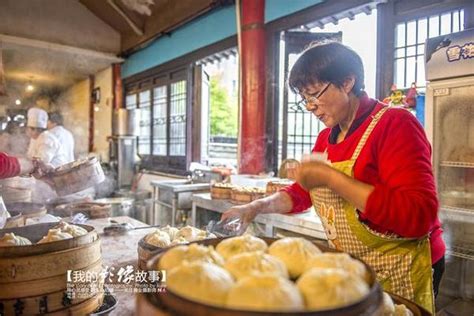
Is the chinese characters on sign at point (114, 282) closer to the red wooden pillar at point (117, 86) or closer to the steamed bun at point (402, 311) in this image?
the steamed bun at point (402, 311)

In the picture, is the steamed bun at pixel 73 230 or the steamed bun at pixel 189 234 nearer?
the steamed bun at pixel 73 230

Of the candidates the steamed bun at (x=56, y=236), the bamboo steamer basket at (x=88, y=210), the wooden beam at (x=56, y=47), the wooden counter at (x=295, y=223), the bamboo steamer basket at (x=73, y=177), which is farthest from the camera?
the wooden beam at (x=56, y=47)

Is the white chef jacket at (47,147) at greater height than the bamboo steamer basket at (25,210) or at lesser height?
greater

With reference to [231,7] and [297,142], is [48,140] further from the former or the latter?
[297,142]

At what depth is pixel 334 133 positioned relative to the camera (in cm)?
166

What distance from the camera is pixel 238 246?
0.97 m

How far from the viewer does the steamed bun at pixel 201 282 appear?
A: 72 cm

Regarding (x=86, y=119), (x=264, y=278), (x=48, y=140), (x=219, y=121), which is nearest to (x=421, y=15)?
(x=264, y=278)

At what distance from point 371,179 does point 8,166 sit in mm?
2340

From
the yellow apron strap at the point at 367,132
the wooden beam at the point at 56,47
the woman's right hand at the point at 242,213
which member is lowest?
Result: the woman's right hand at the point at 242,213

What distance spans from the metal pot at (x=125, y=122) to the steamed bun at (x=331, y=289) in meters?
7.00

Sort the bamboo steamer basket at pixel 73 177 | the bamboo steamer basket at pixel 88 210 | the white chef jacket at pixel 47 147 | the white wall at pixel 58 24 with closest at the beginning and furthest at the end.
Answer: the bamboo steamer basket at pixel 73 177, the bamboo steamer basket at pixel 88 210, the white chef jacket at pixel 47 147, the white wall at pixel 58 24

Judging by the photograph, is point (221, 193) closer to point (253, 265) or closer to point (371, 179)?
point (371, 179)

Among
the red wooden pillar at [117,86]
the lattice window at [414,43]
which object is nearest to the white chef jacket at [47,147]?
the red wooden pillar at [117,86]
